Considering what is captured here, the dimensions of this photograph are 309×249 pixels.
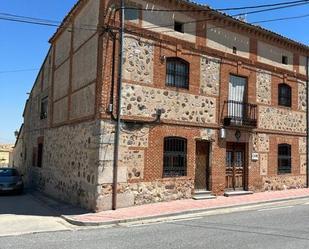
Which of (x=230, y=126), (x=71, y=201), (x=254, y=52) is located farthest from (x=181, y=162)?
(x=254, y=52)

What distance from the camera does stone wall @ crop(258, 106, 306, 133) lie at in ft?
66.3

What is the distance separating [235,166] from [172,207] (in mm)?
5310

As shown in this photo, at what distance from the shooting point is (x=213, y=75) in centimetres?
1817

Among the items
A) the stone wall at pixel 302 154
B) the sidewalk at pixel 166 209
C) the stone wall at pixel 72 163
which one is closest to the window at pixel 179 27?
the stone wall at pixel 72 163

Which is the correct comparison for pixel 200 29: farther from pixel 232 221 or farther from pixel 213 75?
pixel 232 221

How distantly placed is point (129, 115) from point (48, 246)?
689 cm

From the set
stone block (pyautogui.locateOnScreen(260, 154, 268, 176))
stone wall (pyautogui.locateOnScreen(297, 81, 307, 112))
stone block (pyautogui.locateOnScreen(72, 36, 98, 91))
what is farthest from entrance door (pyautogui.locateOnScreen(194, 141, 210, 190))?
stone wall (pyautogui.locateOnScreen(297, 81, 307, 112))

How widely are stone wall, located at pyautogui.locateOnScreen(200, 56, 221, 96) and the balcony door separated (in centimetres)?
97

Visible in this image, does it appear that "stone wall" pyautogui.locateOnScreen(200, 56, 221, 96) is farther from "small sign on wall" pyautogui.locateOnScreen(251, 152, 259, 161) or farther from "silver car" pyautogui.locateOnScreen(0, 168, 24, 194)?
"silver car" pyautogui.locateOnScreen(0, 168, 24, 194)

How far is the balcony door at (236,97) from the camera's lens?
1878 cm

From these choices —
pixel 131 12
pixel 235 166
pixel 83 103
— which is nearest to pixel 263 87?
pixel 235 166

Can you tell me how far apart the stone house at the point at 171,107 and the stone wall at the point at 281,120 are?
0.05 meters

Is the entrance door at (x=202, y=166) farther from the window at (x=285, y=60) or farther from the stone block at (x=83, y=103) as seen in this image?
the window at (x=285, y=60)

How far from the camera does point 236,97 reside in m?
19.2
